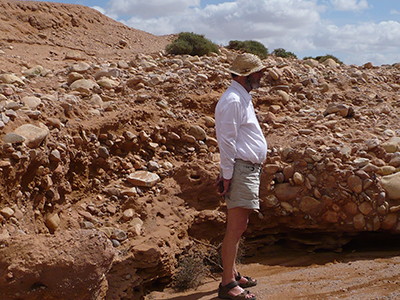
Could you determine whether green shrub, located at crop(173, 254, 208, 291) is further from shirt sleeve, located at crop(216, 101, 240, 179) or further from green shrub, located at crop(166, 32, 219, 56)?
green shrub, located at crop(166, 32, 219, 56)

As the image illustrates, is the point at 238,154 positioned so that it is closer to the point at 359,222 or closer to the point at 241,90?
the point at 241,90

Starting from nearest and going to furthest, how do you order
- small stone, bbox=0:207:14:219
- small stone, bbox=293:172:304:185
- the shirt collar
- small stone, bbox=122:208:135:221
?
the shirt collar < small stone, bbox=0:207:14:219 < small stone, bbox=122:208:135:221 < small stone, bbox=293:172:304:185

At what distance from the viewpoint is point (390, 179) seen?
508 cm

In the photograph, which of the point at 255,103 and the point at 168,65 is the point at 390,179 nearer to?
the point at 255,103

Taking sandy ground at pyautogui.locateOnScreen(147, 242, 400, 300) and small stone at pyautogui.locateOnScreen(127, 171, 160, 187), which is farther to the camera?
small stone at pyautogui.locateOnScreen(127, 171, 160, 187)

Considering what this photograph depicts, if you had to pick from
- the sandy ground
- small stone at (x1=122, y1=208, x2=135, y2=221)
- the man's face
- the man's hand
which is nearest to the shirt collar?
the man's face

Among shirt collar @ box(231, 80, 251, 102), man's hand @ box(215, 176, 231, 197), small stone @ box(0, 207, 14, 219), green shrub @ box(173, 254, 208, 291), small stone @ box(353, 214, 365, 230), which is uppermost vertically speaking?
shirt collar @ box(231, 80, 251, 102)

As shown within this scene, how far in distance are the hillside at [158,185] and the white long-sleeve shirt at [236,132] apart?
1024 millimetres

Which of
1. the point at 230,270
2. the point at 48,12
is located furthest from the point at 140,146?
the point at 48,12

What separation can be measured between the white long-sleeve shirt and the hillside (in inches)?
40.3

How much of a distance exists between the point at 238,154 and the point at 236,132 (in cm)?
17

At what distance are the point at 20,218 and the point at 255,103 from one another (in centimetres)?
379

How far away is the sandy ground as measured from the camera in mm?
4102

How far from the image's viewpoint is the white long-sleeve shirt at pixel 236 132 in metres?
3.68
